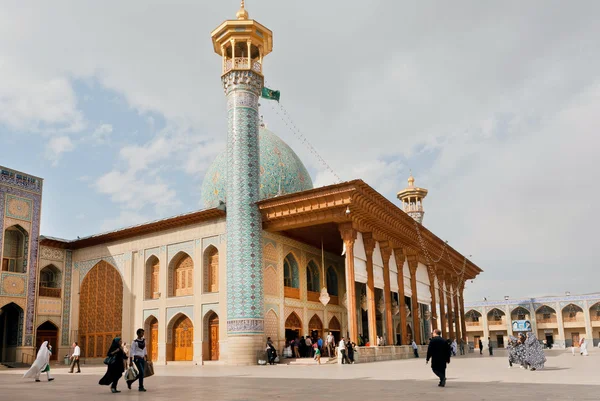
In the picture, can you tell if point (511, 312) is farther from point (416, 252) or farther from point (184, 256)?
point (184, 256)

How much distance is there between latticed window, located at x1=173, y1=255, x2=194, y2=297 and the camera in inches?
920

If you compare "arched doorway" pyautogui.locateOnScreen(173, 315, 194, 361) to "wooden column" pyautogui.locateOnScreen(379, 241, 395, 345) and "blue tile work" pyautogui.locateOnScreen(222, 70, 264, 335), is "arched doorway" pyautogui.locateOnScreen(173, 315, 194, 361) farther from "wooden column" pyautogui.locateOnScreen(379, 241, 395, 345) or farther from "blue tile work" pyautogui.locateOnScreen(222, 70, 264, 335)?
"wooden column" pyautogui.locateOnScreen(379, 241, 395, 345)

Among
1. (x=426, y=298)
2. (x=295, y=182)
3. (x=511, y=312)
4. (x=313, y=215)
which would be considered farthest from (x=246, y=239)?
(x=511, y=312)

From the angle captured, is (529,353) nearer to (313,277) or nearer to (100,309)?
(313,277)

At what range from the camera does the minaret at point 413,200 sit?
42159 millimetres

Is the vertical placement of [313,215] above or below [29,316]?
above

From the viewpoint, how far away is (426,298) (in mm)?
30500

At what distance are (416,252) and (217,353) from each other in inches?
466

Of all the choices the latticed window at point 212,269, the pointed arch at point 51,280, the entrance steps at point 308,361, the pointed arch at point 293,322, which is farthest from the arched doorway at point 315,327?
the pointed arch at point 51,280

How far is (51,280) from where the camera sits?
27188mm

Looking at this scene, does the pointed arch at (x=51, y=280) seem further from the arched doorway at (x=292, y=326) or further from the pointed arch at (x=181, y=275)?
the arched doorway at (x=292, y=326)

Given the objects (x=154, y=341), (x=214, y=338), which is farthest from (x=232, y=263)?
(x=154, y=341)

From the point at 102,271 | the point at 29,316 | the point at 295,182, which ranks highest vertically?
the point at 295,182

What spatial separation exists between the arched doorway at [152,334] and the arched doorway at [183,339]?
3.78ft
